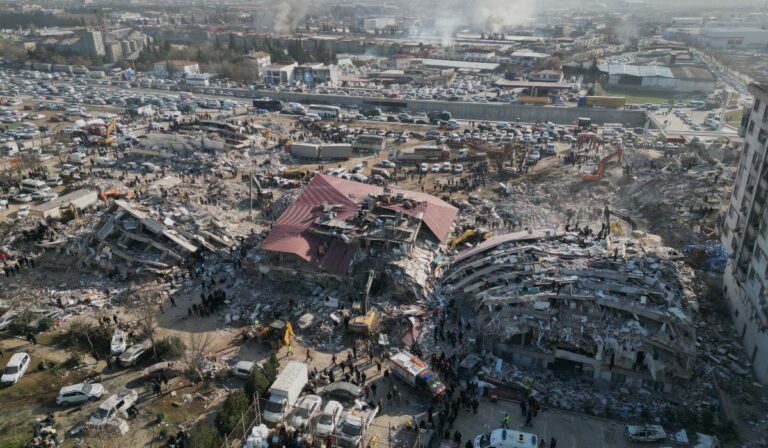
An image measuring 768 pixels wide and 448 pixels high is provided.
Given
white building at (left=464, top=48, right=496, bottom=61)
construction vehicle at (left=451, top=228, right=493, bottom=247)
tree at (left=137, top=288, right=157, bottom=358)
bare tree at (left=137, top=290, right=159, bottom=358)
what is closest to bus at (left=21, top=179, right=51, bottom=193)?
bare tree at (left=137, top=290, right=159, bottom=358)

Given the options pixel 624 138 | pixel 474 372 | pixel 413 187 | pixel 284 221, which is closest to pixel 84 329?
pixel 284 221

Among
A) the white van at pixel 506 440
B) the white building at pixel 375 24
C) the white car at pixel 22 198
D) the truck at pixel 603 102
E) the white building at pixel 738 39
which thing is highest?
the white building at pixel 375 24

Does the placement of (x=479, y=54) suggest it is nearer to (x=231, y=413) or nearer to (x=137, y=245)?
(x=137, y=245)

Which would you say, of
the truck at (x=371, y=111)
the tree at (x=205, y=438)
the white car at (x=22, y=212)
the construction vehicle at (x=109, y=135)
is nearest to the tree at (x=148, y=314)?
the tree at (x=205, y=438)

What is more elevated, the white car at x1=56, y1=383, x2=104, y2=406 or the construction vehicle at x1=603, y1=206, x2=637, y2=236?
the construction vehicle at x1=603, y1=206, x2=637, y2=236

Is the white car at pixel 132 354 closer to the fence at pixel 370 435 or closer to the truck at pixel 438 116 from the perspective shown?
the fence at pixel 370 435

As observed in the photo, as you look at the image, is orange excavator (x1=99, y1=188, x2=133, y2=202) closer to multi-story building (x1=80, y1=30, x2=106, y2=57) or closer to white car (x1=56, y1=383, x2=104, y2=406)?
white car (x1=56, y1=383, x2=104, y2=406)

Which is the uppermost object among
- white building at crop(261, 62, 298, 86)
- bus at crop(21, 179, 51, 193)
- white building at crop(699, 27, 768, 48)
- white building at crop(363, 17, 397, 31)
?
white building at crop(363, 17, 397, 31)
